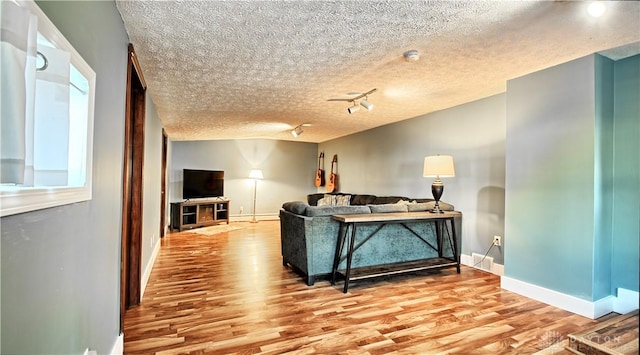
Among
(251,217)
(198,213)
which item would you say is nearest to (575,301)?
(198,213)

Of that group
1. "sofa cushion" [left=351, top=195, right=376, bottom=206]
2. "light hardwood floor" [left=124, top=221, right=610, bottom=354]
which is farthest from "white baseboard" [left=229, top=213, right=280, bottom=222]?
"light hardwood floor" [left=124, top=221, right=610, bottom=354]

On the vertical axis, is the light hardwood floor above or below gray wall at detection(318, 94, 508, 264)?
below

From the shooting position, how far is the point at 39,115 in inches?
33.0

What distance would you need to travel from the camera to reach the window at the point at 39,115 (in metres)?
0.65

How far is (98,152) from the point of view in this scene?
1.44 m

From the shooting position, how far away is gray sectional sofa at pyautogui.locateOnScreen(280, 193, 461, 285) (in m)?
3.26

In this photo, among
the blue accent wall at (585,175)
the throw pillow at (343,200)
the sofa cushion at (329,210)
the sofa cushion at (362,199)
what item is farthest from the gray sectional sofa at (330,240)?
the throw pillow at (343,200)

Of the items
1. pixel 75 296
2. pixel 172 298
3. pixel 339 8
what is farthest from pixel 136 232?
pixel 339 8

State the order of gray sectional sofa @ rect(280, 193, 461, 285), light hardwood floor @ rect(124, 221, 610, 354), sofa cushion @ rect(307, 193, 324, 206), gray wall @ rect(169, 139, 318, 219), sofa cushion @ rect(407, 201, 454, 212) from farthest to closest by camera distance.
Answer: sofa cushion @ rect(307, 193, 324, 206) → gray wall @ rect(169, 139, 318, 219) → sofa cushion @ rect(407, 201, 454, 212) → gray sectional sofa @ rect(280, 193, 461, 285) → light hardwood floor @ rect(124, 221, 610, 354)

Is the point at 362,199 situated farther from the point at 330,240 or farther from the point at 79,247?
the point at 79,247

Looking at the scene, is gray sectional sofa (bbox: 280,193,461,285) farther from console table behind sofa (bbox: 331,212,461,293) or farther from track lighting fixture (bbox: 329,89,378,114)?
track lighting fixture (bbox: 329,89,378,114)

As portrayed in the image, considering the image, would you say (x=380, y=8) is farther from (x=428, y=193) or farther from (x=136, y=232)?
(x=428, y=193)

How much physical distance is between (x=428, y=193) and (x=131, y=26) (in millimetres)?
4166

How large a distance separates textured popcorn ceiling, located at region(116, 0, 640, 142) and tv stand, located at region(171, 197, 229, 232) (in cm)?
322
